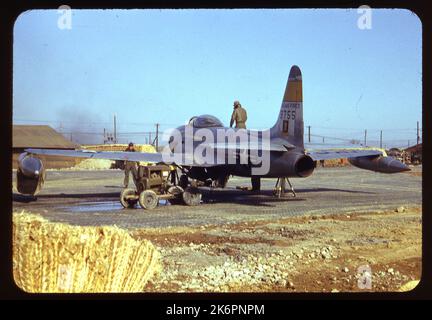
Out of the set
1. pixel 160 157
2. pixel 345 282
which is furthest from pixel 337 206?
pixel 345 282

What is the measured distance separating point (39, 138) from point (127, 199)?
19.7m

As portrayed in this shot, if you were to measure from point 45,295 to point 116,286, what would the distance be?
0.75 meters

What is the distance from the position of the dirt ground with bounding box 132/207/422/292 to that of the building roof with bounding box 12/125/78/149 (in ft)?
67.0

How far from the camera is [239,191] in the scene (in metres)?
16.5

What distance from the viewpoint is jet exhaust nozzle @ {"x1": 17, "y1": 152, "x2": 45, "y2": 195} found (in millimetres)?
11203

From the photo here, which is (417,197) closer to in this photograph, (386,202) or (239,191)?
(386,202)

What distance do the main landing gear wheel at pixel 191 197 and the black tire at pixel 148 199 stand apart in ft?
3.35

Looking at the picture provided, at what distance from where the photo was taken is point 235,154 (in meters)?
12.7

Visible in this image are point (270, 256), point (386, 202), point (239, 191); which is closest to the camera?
point (270, 256)

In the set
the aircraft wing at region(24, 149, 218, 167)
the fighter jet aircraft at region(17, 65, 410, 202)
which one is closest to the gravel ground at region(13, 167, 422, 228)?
the fighter jet aircraft at region(17, 65, 410, 202)

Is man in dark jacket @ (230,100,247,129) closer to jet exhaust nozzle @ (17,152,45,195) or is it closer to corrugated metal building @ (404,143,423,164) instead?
jet exhaust nozzle @ (17,152,45,195)

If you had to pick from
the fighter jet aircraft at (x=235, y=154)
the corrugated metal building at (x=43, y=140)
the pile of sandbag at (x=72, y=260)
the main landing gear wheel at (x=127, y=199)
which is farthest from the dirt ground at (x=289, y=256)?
the corrugated metal building at (x=43, y=140)

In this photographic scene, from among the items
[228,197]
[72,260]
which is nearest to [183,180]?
[228,197]

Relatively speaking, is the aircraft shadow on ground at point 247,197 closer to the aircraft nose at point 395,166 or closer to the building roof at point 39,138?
the aircraft nose at point 395,166
